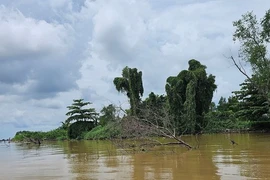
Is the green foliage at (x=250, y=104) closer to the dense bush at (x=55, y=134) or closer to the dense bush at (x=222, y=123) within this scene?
the dense bush at (x=222, y=123)

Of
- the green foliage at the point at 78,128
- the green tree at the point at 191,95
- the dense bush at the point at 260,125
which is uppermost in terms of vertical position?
the green tree at the point at 191,95

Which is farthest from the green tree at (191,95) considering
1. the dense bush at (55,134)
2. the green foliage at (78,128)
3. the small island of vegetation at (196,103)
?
the dense bush at (55,134)

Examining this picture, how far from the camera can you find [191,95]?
2094 inches

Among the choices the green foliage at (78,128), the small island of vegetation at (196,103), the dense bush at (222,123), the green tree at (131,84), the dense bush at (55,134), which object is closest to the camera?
the small island of vegetation at (196,103)

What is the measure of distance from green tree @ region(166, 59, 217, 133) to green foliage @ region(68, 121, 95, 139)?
1652 centimetres

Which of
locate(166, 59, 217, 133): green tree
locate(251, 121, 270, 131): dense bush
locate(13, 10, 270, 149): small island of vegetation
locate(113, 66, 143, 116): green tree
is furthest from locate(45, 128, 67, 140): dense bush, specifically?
locate(251, 121, 270, 131): dense bush

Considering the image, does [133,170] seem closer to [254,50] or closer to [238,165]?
[238,165]

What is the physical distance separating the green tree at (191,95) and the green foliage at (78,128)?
54.2 ft

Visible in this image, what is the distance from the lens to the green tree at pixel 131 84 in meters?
62.2

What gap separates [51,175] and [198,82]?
145ft

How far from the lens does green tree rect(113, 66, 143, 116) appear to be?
62156 millimetres

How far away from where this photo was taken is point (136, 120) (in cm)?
2142

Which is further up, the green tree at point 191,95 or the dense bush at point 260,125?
the green tree at point 191,95

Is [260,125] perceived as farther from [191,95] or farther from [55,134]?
[55,134]
